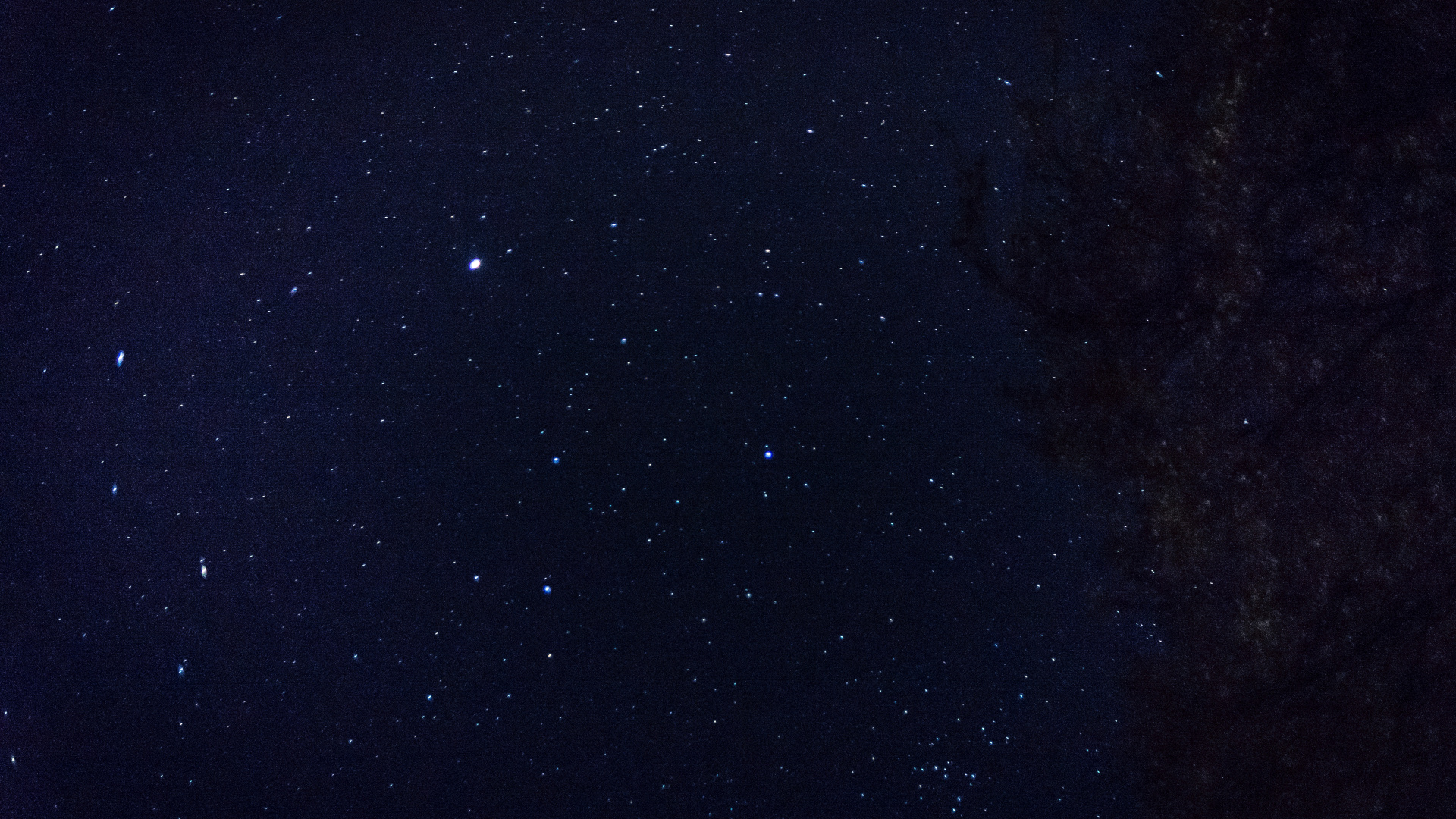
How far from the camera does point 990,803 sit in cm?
89

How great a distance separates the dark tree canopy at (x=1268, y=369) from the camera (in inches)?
37.1

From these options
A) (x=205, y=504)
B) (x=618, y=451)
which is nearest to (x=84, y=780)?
(x=205, y=504)

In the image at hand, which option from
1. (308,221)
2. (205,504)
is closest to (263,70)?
(308,221)

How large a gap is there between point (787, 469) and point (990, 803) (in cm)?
33

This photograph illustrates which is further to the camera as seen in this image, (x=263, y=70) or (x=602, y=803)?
(x=263, y=70)

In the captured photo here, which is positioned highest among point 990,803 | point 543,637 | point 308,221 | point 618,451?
point 308,221

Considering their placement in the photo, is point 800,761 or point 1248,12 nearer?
point 800,761

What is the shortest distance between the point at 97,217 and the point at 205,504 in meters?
0.32

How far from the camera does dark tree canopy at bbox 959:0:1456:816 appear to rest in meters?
0.94

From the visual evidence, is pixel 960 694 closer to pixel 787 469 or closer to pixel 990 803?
pixel 990 803

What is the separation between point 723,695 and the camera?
872 millimetres

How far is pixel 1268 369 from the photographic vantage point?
0.97 meters

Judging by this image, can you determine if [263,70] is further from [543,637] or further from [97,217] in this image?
[543,637]

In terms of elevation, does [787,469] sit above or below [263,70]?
below
